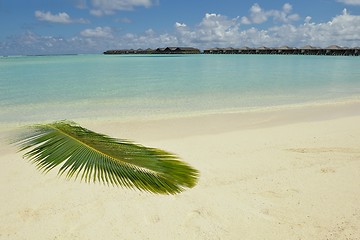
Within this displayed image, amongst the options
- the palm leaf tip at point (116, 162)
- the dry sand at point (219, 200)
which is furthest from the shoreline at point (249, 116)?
the palm leaf tip at point (116, 162)

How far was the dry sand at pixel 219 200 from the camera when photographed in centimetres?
363

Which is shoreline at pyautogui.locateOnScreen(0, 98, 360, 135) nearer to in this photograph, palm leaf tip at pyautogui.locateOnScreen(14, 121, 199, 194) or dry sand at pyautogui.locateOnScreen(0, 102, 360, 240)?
dry sand at pyautogui.locateOnScreen(0, 102, 360, 240)

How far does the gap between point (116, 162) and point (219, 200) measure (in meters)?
2.42

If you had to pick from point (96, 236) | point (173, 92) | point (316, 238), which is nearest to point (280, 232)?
point (316, 238)

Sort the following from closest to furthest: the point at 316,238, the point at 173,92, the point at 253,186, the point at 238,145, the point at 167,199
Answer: the point at 316,238, the point at 167,199, the point at 253,186, the point at 238,145, the point at 173,92

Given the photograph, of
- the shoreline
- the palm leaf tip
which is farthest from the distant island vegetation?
the palm leaf tip

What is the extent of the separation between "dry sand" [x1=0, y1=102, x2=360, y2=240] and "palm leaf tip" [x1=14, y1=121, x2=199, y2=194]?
57.9 inches

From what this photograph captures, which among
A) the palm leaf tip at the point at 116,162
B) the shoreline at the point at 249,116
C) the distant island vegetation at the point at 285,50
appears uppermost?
the palm leaf tip at the point at 116,162

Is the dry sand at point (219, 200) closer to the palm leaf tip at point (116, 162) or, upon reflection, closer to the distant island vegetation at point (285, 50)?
the palm leaf tip at point (116, 162)

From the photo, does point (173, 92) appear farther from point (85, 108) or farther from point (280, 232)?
point (280, 232)

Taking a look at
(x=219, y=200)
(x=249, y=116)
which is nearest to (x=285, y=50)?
(x=249, y=116)

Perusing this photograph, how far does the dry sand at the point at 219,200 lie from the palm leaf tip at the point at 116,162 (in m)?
1.47

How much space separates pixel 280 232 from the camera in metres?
3.59

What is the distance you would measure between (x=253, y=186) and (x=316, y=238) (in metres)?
1.35
